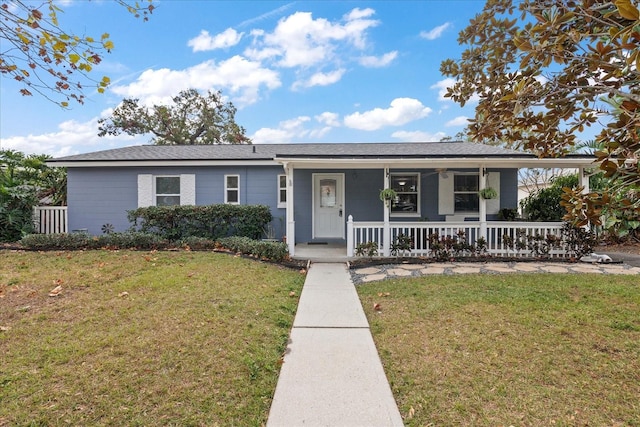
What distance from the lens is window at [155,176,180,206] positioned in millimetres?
10539

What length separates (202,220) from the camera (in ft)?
30.3

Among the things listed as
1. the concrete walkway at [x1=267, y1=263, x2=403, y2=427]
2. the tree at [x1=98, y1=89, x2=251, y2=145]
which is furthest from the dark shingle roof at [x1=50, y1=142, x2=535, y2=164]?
the tree at [x1=98, y1=89, x2=251, y2=145]

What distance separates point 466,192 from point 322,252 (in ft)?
16.5

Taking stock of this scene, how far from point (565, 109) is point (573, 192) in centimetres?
84

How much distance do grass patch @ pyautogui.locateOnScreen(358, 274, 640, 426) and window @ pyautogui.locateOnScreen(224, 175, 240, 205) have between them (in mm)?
6417

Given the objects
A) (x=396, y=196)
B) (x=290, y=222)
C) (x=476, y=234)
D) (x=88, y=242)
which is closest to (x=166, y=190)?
(x=88, y=242)

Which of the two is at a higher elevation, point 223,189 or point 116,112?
point 116,112

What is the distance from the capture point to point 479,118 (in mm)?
3109

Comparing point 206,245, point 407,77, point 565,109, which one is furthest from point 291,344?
point 407,77

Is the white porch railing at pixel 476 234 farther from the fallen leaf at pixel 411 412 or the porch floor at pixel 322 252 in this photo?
the fallen leaf at pixel 411 412

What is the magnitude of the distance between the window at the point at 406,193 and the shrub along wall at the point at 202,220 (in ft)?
13.6

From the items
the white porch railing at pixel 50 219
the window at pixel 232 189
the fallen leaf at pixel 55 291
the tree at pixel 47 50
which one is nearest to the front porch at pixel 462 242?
the window at pixel 232 189

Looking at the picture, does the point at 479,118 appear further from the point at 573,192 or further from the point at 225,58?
the point at 225,58

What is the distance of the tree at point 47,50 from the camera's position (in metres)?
2.42
